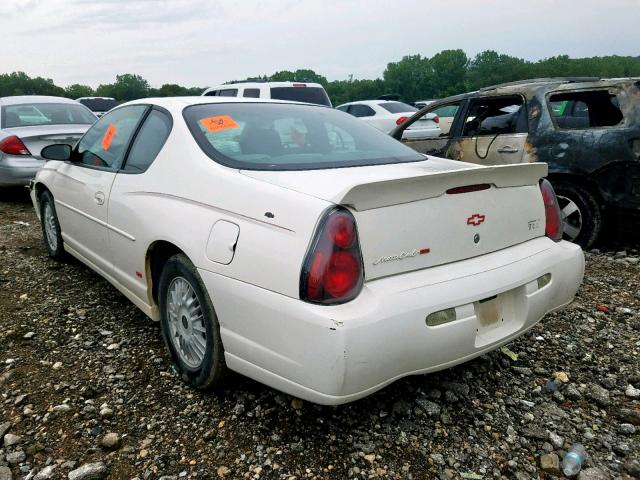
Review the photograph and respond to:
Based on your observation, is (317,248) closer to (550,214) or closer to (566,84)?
(550,214)

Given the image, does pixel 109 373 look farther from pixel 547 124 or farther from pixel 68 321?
pixel 547 124

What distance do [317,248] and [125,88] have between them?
8762 centimetres

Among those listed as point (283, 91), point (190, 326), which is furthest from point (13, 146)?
point (190, 326)

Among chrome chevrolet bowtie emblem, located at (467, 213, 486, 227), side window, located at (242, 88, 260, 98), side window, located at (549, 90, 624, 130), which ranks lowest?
chrome chevrolet bowtie emblem, located at (467, 213, 486, 227)

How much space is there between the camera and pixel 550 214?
2682mm

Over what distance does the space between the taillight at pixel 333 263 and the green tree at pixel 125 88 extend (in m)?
82.2

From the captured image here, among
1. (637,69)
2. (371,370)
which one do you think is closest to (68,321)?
(371,370)

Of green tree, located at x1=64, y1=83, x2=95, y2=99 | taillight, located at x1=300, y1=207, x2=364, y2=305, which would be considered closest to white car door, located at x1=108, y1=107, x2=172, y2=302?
taillight, located at x1=300, y1=207, x2=364, y2=305

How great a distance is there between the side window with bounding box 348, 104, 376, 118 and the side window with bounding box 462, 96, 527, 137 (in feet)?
22.2

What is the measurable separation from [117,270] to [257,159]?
1.26m

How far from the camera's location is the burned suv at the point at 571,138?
445cm

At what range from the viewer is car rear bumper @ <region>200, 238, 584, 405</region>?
1.84 metres

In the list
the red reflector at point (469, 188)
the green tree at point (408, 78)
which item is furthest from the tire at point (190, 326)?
the green tree at point (408, 78)

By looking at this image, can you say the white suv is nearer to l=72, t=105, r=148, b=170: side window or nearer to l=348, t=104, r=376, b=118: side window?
l=348, t=104, r=376, b=118: side window
